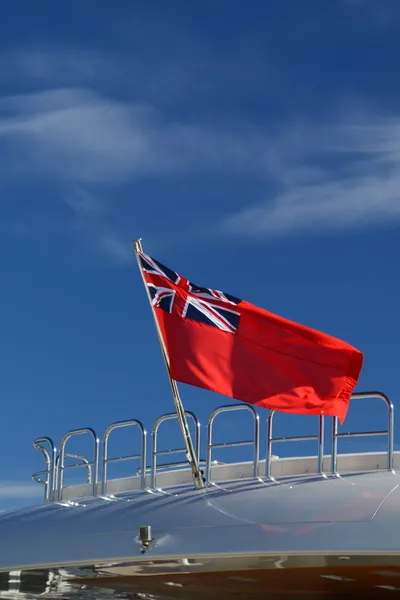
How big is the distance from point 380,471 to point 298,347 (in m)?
2.16

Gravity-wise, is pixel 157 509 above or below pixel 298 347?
below

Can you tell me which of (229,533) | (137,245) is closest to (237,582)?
(229,533)

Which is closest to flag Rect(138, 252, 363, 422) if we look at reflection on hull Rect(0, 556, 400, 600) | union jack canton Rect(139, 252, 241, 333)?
union jack canton Rect(139, 252, 241, 333)

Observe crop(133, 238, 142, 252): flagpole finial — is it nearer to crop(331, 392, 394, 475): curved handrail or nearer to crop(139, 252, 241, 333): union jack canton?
crop(139, 252, 241, 333): union jack canton

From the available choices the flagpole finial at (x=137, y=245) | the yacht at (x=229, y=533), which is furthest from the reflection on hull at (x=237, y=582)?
the flagpole finial at (x=137, y=245)

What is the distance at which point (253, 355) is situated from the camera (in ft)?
47.9

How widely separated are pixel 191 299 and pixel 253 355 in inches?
52.1

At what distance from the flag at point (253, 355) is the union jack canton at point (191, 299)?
0.02 m

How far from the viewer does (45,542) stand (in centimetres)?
1491

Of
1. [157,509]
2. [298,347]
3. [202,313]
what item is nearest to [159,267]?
[202,313]

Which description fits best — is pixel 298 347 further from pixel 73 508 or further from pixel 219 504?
pixel 73 508

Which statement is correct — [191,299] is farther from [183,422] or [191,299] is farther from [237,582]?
[237,582]

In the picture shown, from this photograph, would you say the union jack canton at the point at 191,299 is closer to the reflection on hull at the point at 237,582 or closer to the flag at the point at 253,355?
the flag at the point at 253,355

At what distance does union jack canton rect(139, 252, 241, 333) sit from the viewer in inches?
583
